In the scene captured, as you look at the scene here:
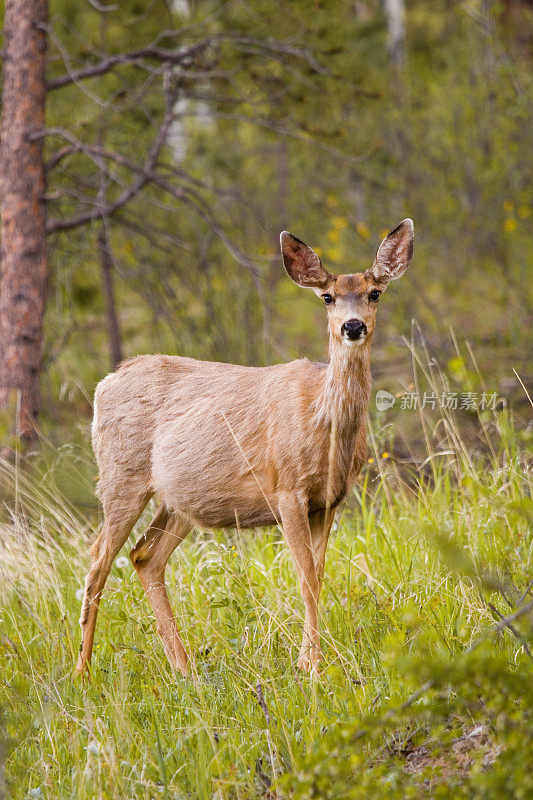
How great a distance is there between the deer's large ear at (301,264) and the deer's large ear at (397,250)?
27 cm

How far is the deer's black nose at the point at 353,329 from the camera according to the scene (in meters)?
4.05

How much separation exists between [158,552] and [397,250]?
2.12 meters

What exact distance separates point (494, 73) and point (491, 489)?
8.48 metres

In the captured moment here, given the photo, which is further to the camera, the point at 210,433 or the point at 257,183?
the point at 257,183

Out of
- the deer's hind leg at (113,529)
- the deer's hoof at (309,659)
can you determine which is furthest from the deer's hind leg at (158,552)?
the deer's hoof at (309,659)

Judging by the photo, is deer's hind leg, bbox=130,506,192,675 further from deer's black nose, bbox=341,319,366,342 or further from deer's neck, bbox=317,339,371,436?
deer's black nose, bbox=341,319,366,342

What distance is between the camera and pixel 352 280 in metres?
4.27

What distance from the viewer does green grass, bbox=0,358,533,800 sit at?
324 cm

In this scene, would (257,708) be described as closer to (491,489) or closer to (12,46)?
(491,489)

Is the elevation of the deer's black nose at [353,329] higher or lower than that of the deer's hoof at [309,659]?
higher

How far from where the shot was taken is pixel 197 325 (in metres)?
8.13

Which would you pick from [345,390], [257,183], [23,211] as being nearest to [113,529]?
[345,390]

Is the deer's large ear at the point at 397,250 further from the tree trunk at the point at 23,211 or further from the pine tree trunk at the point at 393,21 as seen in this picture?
the pine tree trunk at the point at 393,21

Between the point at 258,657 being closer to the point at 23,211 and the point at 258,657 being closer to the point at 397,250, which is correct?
the point at 397,250
